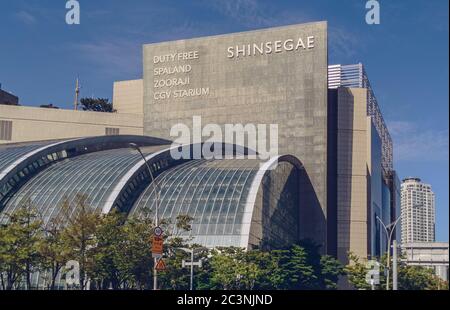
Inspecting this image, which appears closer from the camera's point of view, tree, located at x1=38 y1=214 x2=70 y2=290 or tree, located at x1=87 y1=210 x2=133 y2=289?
tree, located at x1=38 y1=214 x2=70 y2=290

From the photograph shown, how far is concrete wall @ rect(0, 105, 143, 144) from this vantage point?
135 meters

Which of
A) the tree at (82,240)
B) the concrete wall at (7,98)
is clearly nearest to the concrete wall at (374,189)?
the tree at (82,240)

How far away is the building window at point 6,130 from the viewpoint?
440 ft

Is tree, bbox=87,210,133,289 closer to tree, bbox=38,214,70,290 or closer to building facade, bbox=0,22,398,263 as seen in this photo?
tree, bbox=38,214,70,290

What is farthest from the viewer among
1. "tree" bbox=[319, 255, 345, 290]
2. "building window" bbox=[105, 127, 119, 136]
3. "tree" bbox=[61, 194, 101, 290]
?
"building window" bbox=[105, 127, 119, 136]

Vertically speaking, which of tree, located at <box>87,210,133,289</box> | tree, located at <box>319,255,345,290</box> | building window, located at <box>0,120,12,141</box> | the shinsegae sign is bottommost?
tree, located at <box>319,255,345,290</box>

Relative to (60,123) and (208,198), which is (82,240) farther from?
(60,123)

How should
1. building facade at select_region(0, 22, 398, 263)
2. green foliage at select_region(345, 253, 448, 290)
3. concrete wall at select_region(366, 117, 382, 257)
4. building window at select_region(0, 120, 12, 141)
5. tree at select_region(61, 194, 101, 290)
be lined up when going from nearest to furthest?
A: tree at select_region(61, 194, 101, 290)
green foliage at select_region(345, 253, 448, 290)
building facade at select_region(0, 22, 398, 263)
concrete wall at select_region(366, 117, 382, 257)
building window at select_region(0, 120, 12, 141)

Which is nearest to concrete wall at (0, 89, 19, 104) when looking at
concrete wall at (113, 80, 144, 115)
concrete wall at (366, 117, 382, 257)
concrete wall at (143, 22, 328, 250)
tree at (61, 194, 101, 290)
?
concrete wall at (113, 80, 144, 115)

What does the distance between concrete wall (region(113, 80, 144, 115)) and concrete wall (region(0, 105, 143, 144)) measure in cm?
625

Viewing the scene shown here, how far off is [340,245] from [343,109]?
24.2m
